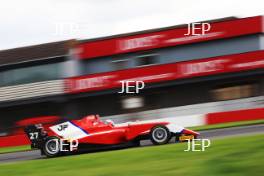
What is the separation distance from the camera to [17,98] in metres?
31.2

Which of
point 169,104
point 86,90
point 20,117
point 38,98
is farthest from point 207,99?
point 20,117

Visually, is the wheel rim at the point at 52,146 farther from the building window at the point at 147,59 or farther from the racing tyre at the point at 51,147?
the building window at the point at 147,59

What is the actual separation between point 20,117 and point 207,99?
11.4 m

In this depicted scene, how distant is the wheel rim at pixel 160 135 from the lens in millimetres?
13398

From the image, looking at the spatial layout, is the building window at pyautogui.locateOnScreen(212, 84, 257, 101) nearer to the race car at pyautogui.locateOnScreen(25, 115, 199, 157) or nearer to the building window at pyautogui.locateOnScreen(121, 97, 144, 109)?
the building window at pyautogui.locateOnScreen(121, 97, 144, 109)

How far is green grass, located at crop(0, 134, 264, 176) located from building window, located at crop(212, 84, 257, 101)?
1783cm

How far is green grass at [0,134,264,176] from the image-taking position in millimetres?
7363

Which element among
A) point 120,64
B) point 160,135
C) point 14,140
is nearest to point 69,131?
point 160,135

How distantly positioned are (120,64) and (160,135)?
17.3 m

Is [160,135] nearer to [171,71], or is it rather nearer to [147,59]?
[171,71]

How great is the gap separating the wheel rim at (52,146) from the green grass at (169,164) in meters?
2.82

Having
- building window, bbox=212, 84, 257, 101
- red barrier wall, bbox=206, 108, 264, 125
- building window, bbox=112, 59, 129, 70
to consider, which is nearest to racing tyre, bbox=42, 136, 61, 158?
red barrier wall, bbox=206, 108, 264, 125

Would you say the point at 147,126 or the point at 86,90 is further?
the point at 86,90

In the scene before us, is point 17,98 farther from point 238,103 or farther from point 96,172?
point 96,172
